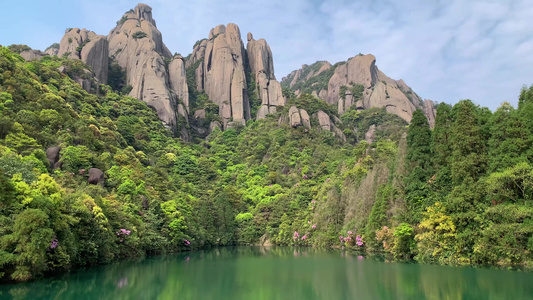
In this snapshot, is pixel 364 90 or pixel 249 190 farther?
pixel 364 90

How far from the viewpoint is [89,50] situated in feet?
279

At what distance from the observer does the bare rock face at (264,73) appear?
9675 cm

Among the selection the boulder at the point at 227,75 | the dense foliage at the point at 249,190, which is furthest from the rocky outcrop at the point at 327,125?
the boulder at the point at 227,75

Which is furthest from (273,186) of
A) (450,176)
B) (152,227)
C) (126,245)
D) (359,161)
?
(450,176)

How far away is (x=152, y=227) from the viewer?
1448 inches

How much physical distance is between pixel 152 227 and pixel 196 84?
74.2 meters

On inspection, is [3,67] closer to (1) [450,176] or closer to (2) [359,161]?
(2) [359,161]

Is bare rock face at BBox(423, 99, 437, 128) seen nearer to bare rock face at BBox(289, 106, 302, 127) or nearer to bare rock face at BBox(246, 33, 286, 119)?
bare rock face at BBox(246, 33, 286, 119)

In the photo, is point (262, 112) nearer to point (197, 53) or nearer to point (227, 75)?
point (227, 75)

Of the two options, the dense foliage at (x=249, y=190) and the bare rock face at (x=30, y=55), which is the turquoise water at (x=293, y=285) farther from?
A: the bare rock face at (x=30, y=55)

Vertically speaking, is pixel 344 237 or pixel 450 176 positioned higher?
pixel 450 176

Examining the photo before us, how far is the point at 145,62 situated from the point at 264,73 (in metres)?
30.3

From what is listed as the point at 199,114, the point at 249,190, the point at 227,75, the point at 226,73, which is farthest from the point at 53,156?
the point at 226,73

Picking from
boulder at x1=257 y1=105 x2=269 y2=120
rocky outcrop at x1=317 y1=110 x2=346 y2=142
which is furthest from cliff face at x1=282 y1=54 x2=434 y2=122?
boulder at x1=257 y1=105 x2=269 y2=120
